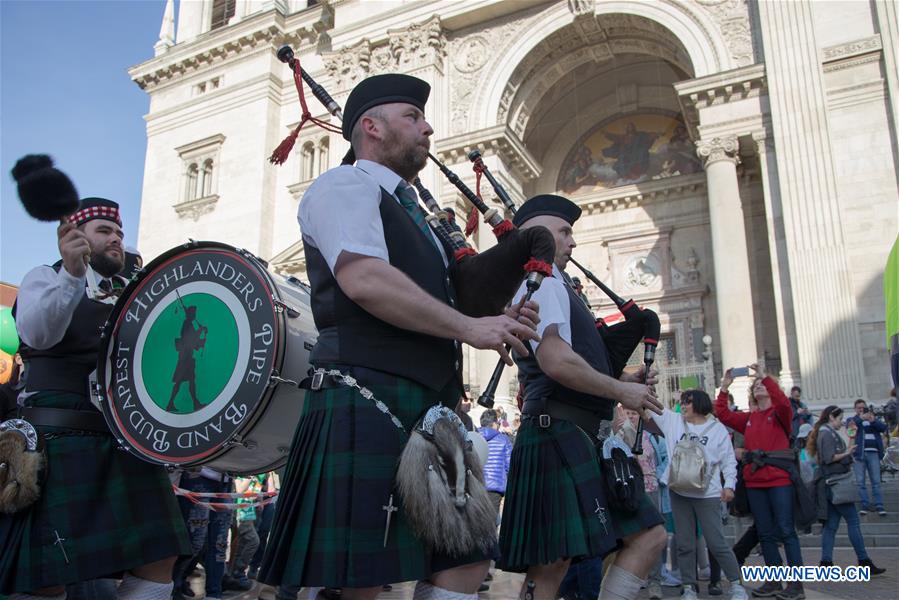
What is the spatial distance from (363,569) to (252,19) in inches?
949

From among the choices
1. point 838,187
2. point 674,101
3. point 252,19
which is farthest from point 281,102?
point 838,187

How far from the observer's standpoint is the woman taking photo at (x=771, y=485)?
609 centimetres

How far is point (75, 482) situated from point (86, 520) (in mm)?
146

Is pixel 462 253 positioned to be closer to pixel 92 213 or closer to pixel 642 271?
pixel 92 213

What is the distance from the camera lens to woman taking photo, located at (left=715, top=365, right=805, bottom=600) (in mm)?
6086

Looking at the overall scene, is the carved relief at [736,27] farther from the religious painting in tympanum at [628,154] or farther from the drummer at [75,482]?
the drummer at [75,482]

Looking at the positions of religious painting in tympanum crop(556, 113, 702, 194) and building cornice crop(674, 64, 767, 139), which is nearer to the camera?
building cornice crop(674, 64, 767, 139)

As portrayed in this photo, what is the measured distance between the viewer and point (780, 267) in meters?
14.3

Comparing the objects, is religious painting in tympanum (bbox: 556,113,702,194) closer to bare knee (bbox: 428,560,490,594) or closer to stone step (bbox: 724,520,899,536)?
stone step (bbox: 724,520,899,536)

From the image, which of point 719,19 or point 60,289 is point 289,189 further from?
point 60,289

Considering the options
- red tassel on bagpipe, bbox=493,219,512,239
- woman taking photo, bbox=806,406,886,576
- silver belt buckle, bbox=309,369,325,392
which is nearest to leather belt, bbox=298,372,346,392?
silver belt buckle, bbox=309,369,325,392

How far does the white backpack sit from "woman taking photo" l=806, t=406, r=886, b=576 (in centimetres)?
194

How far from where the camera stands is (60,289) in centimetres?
264

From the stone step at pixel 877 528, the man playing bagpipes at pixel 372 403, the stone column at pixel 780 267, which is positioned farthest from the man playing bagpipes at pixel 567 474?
the stone column at pixel 780 267
